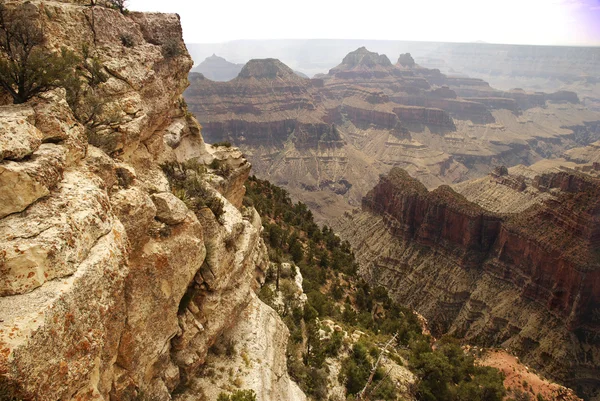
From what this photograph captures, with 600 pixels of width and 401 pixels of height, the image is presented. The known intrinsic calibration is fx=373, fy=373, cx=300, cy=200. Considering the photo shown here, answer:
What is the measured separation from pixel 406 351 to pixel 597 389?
28159mm

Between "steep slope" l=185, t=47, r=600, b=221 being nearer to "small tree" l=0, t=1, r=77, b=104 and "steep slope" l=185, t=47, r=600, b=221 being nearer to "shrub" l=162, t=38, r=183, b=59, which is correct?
"shrub" l=162, t=38, r=183, b=59

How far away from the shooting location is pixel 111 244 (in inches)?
408

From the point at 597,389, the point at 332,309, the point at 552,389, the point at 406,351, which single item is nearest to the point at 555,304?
the point at 597,389

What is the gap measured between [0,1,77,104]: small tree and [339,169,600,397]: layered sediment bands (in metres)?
52.6

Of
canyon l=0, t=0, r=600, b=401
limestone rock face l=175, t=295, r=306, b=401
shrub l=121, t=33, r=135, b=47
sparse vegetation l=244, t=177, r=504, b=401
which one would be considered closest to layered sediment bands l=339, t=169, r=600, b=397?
canyon l=0, t=0, r=600, b=401

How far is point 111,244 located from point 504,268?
194 ft

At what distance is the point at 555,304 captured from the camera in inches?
1924

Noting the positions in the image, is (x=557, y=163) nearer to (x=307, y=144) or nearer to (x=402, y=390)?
(x=307, y=144)

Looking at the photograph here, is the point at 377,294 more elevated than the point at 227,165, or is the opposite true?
the point at 227,165

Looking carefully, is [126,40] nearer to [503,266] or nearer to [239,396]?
[239,396]

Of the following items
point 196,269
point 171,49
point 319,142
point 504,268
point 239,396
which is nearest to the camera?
point 239,396

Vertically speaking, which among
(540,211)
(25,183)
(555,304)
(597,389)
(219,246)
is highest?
(25,183)

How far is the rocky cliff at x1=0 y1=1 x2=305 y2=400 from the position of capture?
27.1 ft

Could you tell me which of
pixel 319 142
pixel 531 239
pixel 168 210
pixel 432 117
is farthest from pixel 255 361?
pixel 432 117
